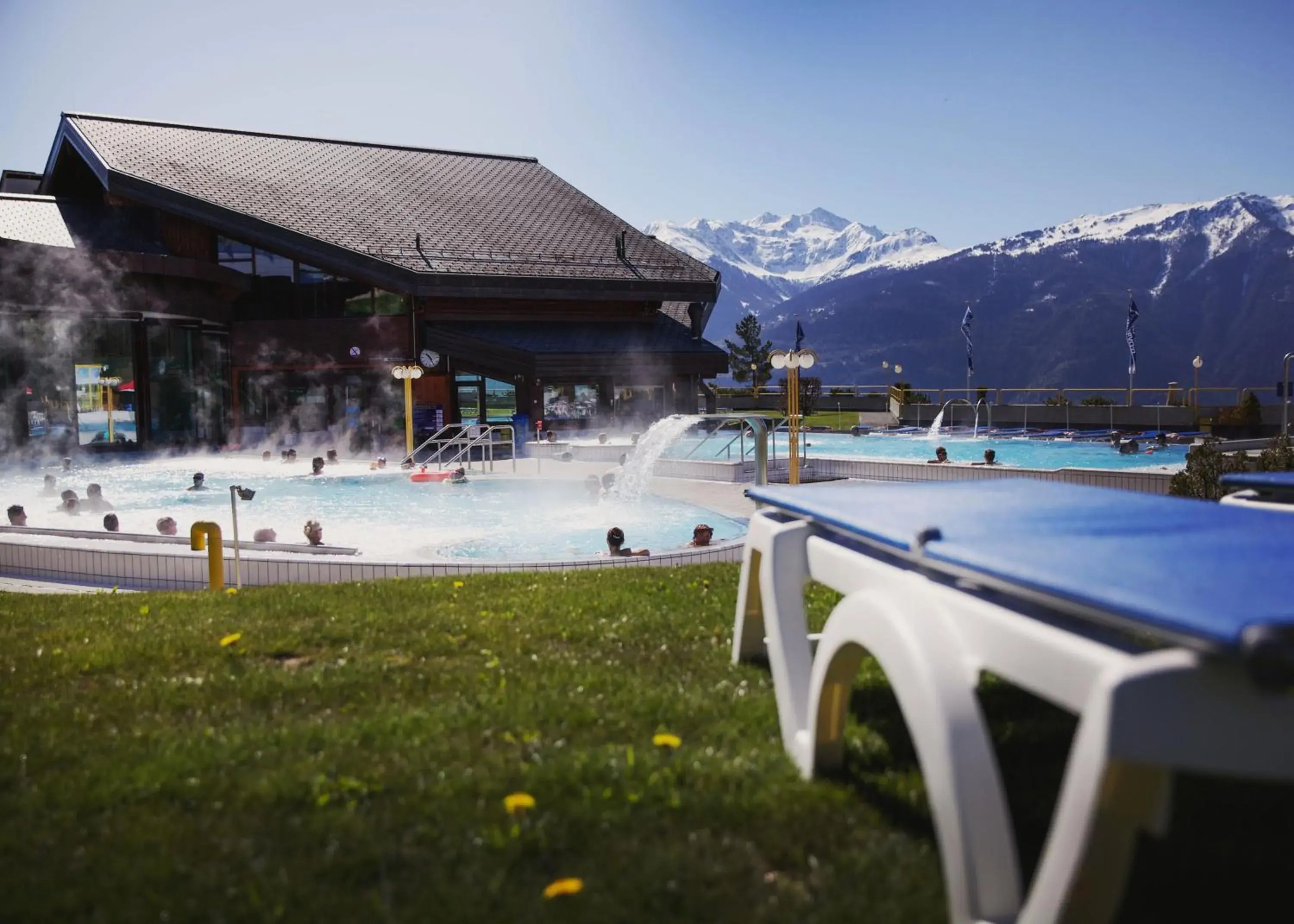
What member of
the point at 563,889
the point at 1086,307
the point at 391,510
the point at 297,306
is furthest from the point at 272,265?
the point at 1086,307

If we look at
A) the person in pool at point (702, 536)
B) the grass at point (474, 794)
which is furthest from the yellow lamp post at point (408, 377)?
the grass at point (474, 794)

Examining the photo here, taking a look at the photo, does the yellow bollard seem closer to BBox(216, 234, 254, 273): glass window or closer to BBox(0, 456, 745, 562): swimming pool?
BBox(0, 456, 745, 562): swimming pool

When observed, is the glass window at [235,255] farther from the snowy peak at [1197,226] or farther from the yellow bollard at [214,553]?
the snowy peak at [1197,226]

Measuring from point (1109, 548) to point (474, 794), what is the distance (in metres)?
1.94

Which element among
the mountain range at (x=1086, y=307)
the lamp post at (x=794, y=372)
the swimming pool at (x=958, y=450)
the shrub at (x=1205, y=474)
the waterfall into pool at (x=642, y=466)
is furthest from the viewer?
the mountain range at (x=1086, y=307)

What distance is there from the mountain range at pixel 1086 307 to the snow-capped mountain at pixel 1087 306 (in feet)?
0.78

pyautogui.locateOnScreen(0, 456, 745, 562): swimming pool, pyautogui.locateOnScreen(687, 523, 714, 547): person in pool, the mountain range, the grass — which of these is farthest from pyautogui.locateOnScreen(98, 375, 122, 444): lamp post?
the mountain range

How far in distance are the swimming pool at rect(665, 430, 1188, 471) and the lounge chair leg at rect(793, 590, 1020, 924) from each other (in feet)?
56.5

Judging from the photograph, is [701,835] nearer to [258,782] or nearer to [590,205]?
[258,782]

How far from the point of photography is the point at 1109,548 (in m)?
2.55

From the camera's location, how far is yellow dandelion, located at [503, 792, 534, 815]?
9.23 feet

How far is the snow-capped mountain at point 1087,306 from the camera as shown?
13850 centimetres

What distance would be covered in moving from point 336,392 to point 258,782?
2560 cm

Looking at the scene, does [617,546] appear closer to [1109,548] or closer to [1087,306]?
[1109,548]
